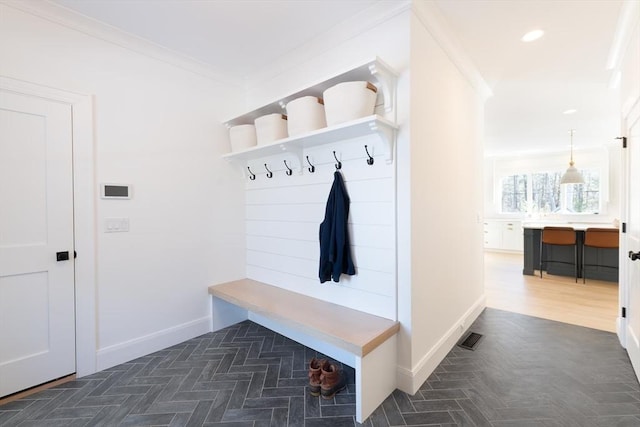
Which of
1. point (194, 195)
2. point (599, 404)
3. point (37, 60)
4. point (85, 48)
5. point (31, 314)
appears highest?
point (85, 48)

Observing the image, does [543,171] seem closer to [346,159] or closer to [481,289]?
[481,289]

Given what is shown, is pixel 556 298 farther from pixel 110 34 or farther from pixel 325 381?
pixel 110 34

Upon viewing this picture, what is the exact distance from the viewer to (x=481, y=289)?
11.6 feet

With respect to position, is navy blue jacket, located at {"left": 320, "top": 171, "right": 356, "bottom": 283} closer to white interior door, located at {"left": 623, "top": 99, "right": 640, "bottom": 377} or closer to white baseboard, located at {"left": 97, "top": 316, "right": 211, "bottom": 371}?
white baseboard, located at {"left": 97, "top": 316, "right": 211, "bottom": 371}

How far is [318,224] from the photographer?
252 centimetres

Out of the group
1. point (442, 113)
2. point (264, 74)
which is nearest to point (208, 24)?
point (264, 74)

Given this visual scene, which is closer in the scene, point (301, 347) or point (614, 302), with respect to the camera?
point (301, 347)

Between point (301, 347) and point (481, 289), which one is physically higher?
point (481, 289)

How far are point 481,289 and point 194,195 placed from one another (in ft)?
11.4

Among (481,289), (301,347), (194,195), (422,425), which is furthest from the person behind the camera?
(481,289)

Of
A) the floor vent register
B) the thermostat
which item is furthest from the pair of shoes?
the thermostat

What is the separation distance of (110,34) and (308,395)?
10.2 ft

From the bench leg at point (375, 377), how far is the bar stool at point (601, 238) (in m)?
4.74

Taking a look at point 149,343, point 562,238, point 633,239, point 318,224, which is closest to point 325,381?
point 318,224
